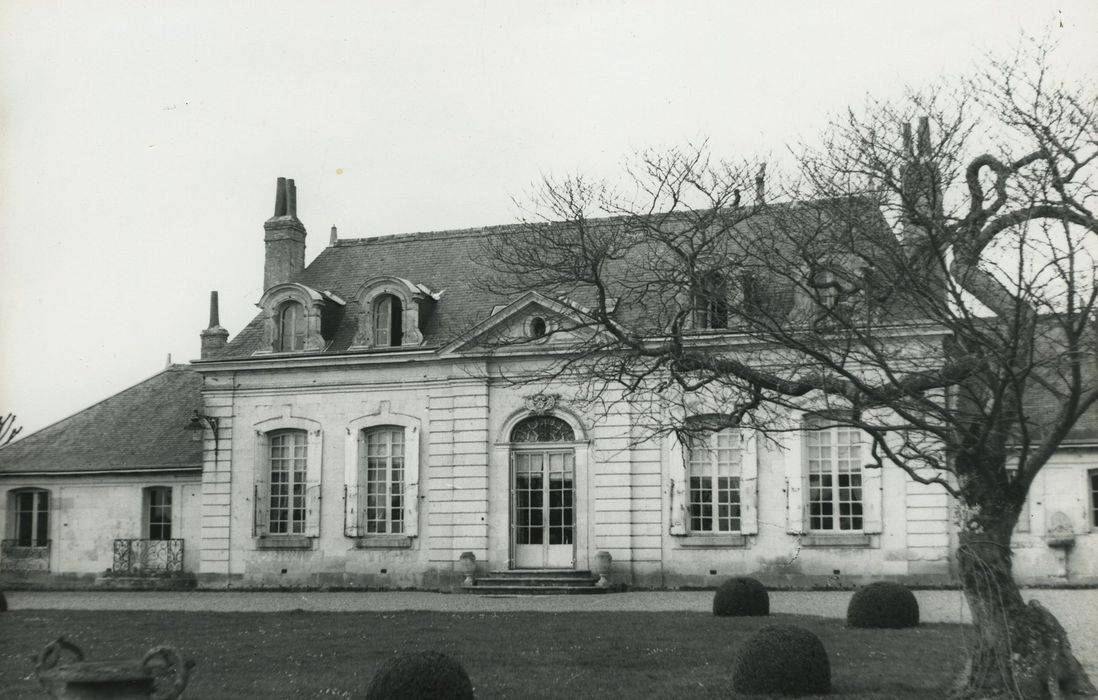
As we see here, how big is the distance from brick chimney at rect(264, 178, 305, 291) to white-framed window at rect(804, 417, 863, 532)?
12155mm

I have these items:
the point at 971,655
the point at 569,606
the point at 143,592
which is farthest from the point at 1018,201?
the point at 143,592

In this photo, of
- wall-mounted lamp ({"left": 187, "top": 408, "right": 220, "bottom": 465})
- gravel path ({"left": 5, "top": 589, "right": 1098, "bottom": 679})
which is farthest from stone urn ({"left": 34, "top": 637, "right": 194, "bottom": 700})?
wall-mounted lamp ({"left": 187, "top": 408, "right": 220, "bottom": 465})

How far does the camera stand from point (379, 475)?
2456 cm

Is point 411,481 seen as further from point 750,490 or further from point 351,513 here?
point 750,490

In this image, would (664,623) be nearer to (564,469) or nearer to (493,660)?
(493,660)

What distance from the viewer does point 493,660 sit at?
13023 millimetres

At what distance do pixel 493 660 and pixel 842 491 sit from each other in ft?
35.4

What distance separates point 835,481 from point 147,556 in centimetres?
1460

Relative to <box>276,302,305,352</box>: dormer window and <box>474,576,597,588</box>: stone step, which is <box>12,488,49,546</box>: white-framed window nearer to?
<box>276,302,305,352</box>: dormer window

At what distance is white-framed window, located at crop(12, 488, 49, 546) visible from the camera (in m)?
27.3

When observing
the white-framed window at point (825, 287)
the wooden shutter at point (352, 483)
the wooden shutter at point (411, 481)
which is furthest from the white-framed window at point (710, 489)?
the white-framed window at point (825, 287)

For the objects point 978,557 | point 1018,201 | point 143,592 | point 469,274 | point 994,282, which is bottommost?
point 143,592

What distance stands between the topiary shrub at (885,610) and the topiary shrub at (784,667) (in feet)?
15.8

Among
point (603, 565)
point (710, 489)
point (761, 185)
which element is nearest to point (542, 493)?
point (603, 565)
